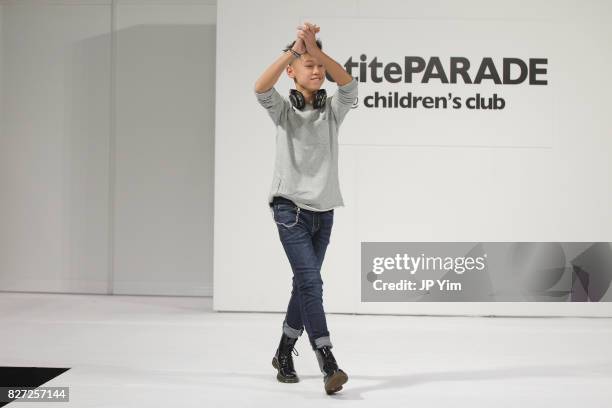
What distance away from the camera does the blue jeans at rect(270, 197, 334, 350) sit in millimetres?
2936

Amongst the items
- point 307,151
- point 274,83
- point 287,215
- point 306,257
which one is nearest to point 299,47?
point 274,83

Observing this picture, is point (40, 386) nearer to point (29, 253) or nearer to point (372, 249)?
point (372, 249)

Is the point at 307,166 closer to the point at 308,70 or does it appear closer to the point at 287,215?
the point at 287,215

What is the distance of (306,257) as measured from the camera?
298 cm

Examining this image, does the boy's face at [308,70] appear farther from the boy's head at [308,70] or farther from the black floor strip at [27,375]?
the black floor strip at [27,375]

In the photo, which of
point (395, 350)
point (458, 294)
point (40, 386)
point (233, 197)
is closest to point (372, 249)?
point (458, 294)

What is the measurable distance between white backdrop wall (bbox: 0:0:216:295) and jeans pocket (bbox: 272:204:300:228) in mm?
3446

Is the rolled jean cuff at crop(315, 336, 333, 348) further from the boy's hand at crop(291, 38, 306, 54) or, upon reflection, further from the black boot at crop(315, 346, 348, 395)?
the boy's hand at crop(291, 38, 306, 54)

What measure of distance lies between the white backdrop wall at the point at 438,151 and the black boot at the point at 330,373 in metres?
2.45

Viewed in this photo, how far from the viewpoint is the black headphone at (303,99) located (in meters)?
3.04

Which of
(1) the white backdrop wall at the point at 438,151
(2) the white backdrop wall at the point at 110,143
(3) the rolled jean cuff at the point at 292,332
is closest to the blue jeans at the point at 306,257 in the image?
(3) the rolled jean cuff at the point at 292,332

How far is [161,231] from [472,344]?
3.11 m

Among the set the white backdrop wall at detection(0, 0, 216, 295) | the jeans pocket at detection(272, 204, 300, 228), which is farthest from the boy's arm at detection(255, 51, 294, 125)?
the white backdrop wall at detection(0, 0, 216, 295)

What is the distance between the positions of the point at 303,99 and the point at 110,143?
3.72m
